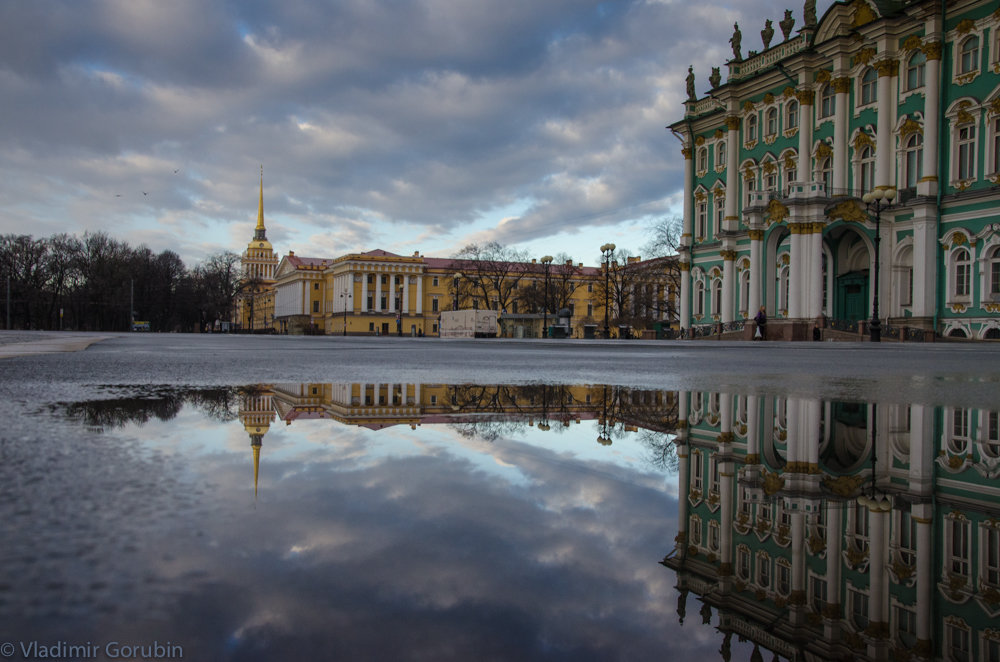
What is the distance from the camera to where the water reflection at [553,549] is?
126 cm

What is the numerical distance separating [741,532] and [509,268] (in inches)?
3864

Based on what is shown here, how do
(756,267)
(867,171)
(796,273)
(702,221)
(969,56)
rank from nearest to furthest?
(969,56) < (796,273) < (867,171) < (756,267) < (702,221)

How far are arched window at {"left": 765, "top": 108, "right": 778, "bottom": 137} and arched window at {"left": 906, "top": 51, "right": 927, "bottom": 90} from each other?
25.8 feet

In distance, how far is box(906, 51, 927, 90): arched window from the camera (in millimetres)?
30672

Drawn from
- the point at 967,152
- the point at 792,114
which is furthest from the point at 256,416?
the point at 792,114

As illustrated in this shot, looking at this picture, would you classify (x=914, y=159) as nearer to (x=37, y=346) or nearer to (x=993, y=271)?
(x=993, y=271)

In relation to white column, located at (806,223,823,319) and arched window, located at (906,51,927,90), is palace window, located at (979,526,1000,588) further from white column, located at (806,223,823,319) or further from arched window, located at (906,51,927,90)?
arched window, located at (906,51,927,90)

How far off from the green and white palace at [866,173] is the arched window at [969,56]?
0.16 ft

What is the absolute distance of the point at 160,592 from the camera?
130 cm

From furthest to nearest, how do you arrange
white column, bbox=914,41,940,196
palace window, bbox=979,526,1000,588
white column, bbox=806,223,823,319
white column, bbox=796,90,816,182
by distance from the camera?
white column, bbox=796,90,816,182 → white column, bbox=806,223,823,319 → white column, bbox=914,41,940,196 → palace window, bbox=979,526,1000,588

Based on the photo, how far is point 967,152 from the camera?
95.8 ft

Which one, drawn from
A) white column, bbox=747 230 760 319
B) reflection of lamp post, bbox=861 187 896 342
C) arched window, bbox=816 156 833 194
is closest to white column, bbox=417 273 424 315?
white column, bbox=747 230 760 319

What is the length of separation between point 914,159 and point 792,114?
7.98 m

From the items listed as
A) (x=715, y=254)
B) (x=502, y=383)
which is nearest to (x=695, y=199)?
(x=715, y=254)
